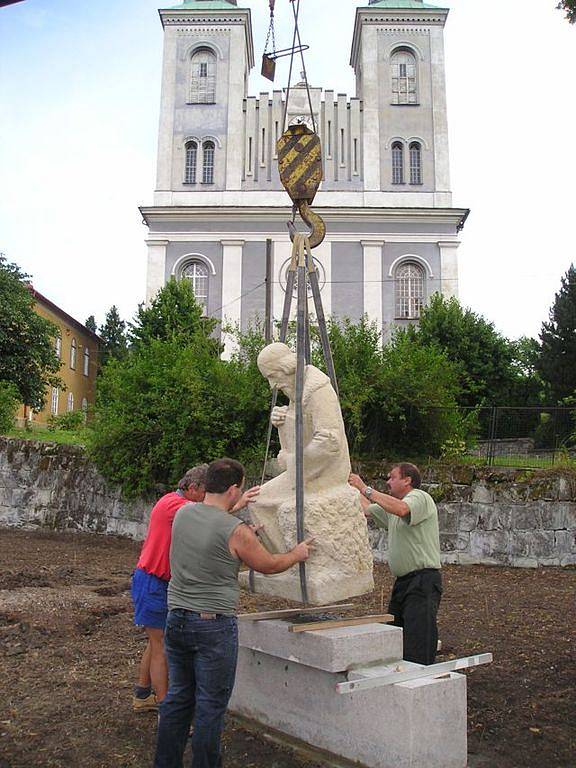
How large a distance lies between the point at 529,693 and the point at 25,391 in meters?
24.0

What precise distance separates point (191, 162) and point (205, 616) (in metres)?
35.8

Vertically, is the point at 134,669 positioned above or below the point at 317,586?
below

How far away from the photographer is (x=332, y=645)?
407 cm

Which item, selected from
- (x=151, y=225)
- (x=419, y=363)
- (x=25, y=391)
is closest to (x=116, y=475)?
(x=419, y=363)

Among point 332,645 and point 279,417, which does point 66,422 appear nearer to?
point 279,417

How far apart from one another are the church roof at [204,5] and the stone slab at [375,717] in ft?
131

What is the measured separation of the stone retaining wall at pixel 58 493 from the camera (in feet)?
47.9

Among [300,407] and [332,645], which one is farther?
[300,407]

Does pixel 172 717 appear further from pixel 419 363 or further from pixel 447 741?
pixel 419 363

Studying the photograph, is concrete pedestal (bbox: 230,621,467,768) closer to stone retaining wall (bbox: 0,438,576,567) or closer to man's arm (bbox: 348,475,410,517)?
man's arm (bbox: 348,475,410,517)

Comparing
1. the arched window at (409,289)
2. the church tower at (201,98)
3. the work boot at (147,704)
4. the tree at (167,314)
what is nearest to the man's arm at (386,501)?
the work boot at (147,704)

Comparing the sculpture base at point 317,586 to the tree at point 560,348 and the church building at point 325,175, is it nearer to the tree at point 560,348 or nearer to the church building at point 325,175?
the tree at point 560,348

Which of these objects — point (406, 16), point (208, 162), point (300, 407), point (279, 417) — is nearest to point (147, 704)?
point (279, 417)

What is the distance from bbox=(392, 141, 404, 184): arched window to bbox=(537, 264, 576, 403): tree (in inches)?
455
